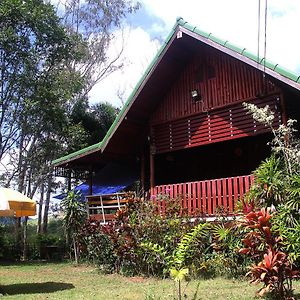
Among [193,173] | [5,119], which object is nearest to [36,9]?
[5,119]

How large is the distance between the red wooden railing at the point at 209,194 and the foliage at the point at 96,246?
1.97 m

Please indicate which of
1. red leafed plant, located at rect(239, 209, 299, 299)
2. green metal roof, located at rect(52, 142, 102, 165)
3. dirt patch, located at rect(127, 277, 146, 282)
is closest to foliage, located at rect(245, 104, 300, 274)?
red leafed plant, located at rect(239, 209, 299, 299)

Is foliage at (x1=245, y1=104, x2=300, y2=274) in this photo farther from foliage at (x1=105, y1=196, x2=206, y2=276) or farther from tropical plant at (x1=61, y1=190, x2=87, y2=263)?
tropical plant at (x1=61, y1=190, x2=87, y2=263)

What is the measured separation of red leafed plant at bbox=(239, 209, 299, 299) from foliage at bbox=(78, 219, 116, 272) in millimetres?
6045

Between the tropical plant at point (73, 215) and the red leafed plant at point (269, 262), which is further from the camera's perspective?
the tropical plant at point (73, 215)

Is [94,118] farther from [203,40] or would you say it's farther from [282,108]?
[282,108]

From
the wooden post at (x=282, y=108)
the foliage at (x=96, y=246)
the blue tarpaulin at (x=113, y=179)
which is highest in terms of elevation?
the wooden post at (x=282, y=108)

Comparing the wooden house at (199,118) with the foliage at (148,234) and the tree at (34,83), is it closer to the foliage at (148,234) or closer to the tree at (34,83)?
the foliage at (148,234)

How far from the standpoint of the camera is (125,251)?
11.6 metres

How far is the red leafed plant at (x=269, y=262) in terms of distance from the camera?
22.0 feet

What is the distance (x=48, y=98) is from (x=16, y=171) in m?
4.52

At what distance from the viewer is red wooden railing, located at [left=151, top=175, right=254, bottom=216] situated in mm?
10953

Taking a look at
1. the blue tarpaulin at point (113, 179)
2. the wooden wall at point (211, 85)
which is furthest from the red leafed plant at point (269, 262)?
the blue tarpaulin at point (113, 179)

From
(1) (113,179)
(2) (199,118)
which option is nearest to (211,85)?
(2) (199,118)
